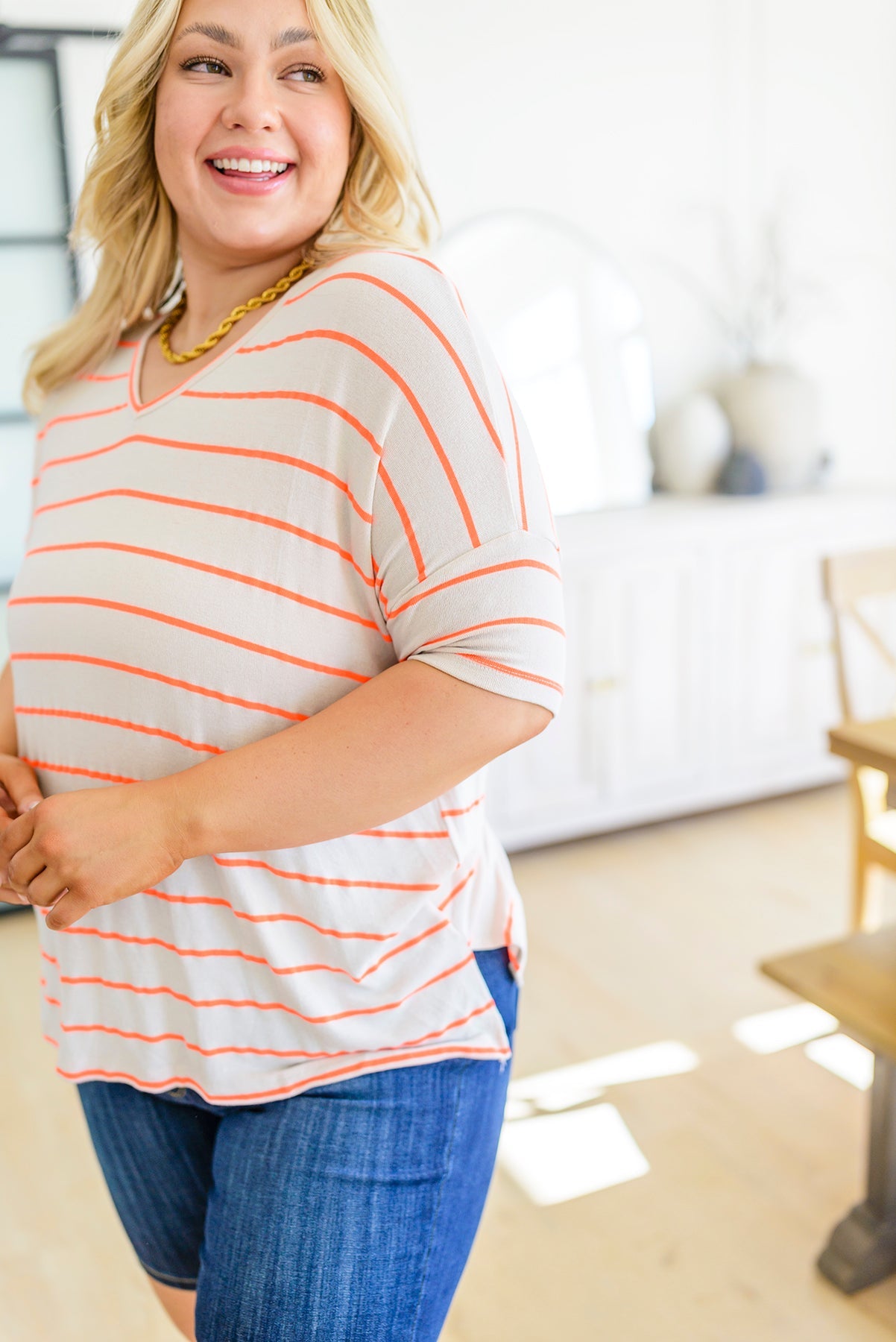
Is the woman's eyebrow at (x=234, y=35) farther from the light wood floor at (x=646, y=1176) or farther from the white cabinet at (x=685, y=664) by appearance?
the white cabinet at (x=685, y=664)

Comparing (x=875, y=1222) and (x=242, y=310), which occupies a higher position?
(x=242, y=310)

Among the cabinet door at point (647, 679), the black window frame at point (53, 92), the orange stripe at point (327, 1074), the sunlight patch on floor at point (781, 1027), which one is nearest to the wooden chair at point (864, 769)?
the sunlight patch on floor at point (781, 1027)

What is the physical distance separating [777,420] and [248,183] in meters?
2.88

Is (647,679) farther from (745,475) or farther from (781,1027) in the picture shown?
(781,1027)

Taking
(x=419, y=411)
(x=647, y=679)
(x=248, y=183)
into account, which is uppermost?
(x=248, y=183)

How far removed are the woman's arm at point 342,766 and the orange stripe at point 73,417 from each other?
345mm

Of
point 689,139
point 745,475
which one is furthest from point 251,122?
point 689,139

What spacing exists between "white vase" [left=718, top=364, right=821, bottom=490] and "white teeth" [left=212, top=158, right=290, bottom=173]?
2.85 m

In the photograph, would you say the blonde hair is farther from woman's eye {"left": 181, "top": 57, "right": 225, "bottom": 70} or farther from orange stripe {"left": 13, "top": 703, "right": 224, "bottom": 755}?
orange stripe {"left": 13, "top": 703, "right": 224, "bottom": 755}

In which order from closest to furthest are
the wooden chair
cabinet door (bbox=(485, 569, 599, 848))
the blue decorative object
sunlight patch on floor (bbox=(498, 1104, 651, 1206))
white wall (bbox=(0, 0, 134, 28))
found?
sunlight patch on floor (bbox=(498, 1104, 651, 1206)) < the wooden chair < white wall (bbox=(0, 0, 134, 28)) < cabinet door (bbox=(485, 569, 599, 848)) < the blue decorative object

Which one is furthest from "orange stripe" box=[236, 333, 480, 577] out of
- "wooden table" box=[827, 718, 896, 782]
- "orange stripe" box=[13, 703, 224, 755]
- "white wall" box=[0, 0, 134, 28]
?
"white wall" box=[0, 0, 134, 28]

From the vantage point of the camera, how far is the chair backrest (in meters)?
2.36

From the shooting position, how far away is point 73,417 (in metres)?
1.05

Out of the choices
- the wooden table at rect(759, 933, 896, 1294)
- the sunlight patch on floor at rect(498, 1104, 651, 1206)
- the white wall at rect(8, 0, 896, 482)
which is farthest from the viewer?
the white wall at rect(8, 0, 896, 482)
